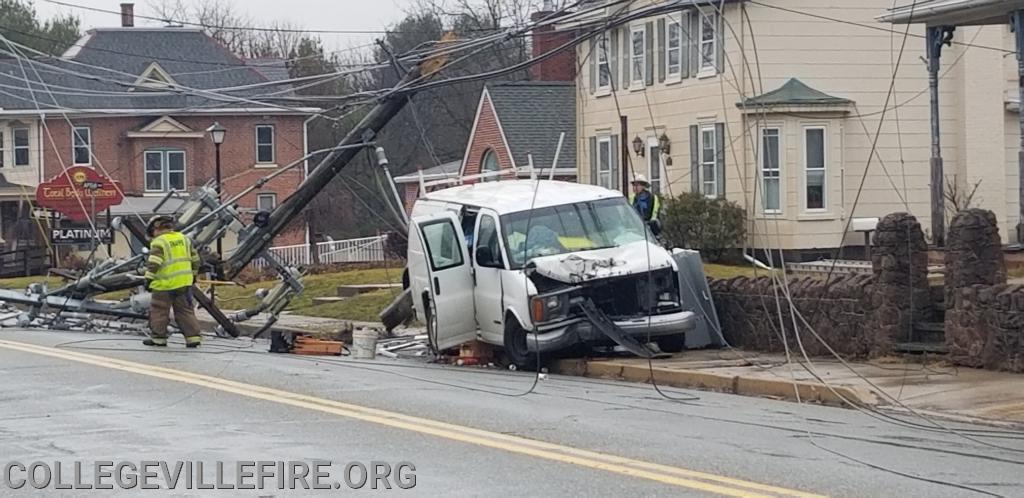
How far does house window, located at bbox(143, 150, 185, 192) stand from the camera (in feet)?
192

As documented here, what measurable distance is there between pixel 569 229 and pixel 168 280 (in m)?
5.41

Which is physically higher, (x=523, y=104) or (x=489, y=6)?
(x=489, y=6)

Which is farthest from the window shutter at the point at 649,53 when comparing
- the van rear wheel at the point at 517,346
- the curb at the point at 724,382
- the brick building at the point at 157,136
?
the brick building at the point at 157,136

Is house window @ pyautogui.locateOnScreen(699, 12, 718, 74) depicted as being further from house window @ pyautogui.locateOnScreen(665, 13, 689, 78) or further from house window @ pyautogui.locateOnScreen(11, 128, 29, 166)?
house window @ pyautogui.locateOnScreen(11, 128, 29, 166)

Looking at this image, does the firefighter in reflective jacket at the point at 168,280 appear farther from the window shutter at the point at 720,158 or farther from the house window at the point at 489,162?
the house window at the point at 489,162

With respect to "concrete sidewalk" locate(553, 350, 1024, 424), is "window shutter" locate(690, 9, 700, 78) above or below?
above

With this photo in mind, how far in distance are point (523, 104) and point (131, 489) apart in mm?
34566

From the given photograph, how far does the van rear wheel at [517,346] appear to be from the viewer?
1723 cm

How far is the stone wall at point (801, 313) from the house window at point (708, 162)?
47.1 feet

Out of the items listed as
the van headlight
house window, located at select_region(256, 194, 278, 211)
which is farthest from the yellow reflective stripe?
house window, located at select_region(256, 194, 278, 211)

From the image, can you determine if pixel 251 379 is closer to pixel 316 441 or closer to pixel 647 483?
pixel 316 441

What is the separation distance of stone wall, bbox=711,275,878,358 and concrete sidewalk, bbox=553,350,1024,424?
1.34 ft

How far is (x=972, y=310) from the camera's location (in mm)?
14984

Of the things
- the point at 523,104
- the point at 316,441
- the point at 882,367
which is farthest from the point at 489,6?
the point at 316,441
